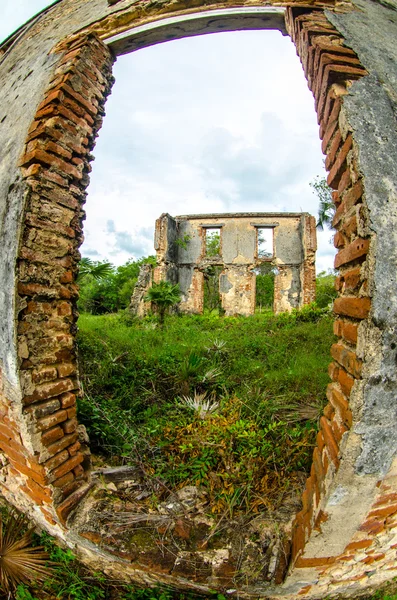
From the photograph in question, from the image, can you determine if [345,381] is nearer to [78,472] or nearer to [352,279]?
[352,279]

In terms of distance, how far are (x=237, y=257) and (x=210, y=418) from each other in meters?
12.6

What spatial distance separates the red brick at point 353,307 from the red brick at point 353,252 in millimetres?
219

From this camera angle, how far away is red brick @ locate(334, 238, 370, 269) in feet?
4.70

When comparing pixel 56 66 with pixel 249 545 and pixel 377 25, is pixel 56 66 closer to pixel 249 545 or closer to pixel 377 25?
pixel 377 25

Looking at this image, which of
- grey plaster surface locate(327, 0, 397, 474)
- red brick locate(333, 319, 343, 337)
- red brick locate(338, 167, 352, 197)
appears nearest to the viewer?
grey plaster surface locate(327, 0, 397, 474)

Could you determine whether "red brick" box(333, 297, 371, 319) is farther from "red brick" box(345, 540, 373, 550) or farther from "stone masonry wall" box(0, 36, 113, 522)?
"stone masonry wall" box(0, 36, 113, 522)

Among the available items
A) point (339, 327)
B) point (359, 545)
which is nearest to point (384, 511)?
point (359, 545)

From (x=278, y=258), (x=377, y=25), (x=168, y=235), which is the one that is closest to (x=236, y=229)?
(x=278, y=258)

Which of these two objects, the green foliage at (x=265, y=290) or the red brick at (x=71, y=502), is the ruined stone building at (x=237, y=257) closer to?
the green foliage at (x=265, y=290)

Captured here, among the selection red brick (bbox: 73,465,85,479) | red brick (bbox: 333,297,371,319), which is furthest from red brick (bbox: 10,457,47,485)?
red brick (bbox: 333,297,371,319)

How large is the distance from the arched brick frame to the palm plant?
0.50 feet

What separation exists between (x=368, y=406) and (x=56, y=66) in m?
3.41

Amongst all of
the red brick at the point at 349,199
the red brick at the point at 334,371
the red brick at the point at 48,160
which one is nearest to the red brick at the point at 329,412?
the red brick at the point at 334,371

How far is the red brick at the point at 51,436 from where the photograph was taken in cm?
200
